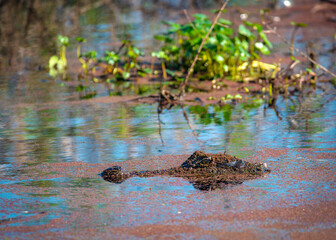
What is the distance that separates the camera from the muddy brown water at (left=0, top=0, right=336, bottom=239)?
2947 mm

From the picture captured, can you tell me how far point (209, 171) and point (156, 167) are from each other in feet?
1.37

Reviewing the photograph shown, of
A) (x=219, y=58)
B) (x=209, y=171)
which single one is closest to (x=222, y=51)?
(x=219, y=58)

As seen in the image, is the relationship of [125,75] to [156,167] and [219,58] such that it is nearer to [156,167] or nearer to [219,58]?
[219,58]

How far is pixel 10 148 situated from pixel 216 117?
76.8 inches

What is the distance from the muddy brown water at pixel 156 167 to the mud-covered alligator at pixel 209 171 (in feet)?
0.23

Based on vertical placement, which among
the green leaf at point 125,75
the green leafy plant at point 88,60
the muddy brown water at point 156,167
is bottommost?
the muddy brown water at point 156,167

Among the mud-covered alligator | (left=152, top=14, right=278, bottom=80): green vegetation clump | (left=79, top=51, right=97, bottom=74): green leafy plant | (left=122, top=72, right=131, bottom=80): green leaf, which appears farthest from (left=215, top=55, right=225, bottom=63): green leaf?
the mud-covered alligator

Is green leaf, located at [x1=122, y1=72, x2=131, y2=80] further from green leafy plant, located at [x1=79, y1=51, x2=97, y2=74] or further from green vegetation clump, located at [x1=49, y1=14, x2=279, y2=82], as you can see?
green leafy plant, located at [x1=79, y1=51, x2=97, y2=74]

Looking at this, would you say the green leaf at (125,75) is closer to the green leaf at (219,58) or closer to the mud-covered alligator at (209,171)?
the green leaf at (219,58)

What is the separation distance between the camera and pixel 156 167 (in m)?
3.93

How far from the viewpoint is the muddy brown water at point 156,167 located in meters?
2.95

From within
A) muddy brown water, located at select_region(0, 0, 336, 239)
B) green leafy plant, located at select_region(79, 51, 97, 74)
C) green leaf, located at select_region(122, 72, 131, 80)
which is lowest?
muddy brown water, located at select_region(0, 0, 336, 239)

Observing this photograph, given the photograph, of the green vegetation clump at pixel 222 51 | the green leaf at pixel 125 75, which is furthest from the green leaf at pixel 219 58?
the green leaf at pixel 125 75

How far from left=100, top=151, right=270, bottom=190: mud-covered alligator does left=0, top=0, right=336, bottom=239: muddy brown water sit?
7 centimetres
